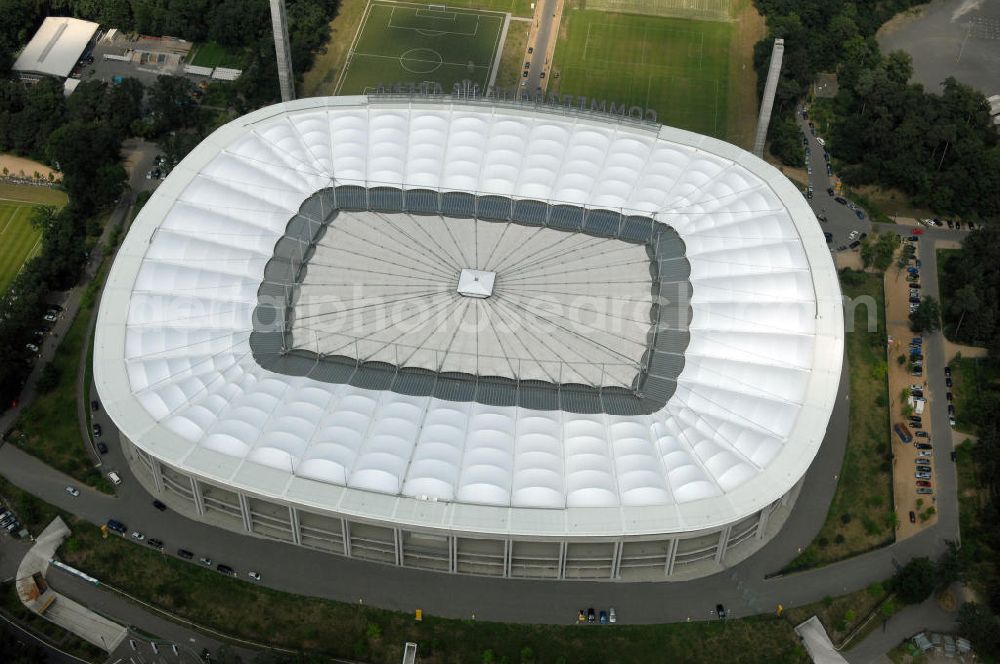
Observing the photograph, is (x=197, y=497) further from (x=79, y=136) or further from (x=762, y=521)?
(x=79, y=136)

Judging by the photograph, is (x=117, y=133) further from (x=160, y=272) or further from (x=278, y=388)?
(x=278, y=388)

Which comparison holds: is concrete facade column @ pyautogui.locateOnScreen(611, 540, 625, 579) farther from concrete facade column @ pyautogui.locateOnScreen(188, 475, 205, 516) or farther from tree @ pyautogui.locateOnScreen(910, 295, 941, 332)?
tree @ pyautogui.locateOnScreen(910, 295, 941, 332)

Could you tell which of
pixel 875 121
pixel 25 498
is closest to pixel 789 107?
pixel 875 121

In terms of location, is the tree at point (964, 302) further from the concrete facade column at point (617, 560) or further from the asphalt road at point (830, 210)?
the concrete facade column at point (617, 560)

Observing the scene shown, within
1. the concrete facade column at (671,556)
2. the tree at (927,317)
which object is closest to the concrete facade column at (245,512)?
the concrete facade column at (671,556)

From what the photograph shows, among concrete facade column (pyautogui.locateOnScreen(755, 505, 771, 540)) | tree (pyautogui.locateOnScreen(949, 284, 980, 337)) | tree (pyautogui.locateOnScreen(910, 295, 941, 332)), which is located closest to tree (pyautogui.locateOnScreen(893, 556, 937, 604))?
concrete facade column (pyautogui.locateOnScreen(755, 505, 771, 540))

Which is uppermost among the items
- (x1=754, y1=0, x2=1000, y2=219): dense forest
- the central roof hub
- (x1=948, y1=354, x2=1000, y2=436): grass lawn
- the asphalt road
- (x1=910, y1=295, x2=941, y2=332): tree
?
(x1=754, y1=0, x2=1000, y2=219): dense forest

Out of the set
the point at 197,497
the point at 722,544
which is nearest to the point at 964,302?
the point at 722,544
